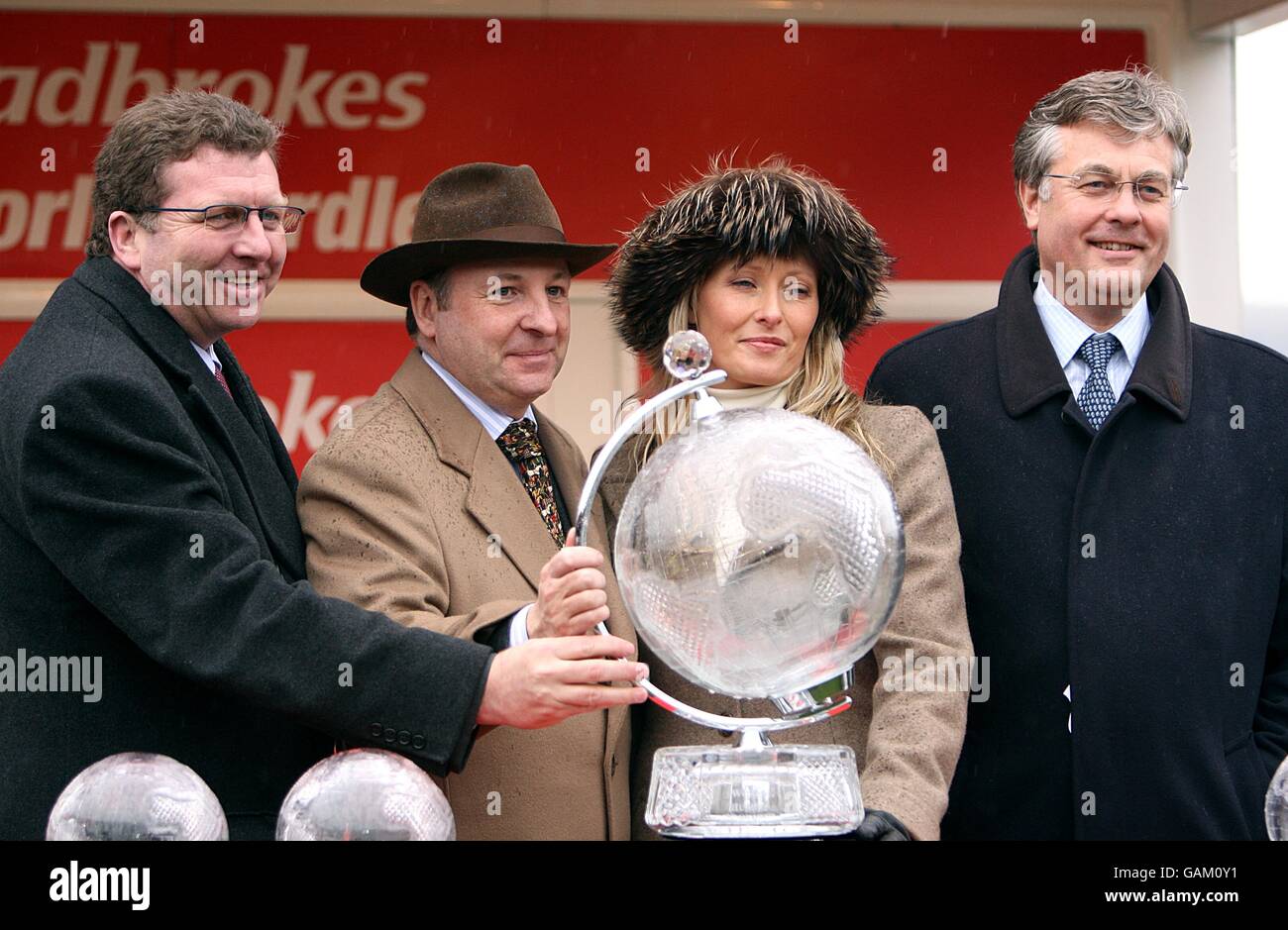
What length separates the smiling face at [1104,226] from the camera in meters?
2.63

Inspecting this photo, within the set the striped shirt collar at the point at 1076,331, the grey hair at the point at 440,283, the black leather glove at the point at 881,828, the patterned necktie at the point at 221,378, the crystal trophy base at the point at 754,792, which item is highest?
the grey hair at the point at 440,283

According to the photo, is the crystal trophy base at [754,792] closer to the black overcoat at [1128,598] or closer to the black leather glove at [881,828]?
the black leather glove at [881,828]

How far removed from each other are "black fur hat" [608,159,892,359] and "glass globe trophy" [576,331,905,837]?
2.31ft

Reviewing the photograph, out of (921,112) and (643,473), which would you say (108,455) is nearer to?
(643,473)

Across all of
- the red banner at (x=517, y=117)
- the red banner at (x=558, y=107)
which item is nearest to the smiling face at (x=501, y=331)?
the red banner at (x=558, y=107)

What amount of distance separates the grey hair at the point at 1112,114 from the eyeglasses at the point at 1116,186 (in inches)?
1.7

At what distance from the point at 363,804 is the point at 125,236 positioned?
1.01m

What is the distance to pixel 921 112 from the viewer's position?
4.91 metres

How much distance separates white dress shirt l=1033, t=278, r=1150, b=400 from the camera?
2.69 meters

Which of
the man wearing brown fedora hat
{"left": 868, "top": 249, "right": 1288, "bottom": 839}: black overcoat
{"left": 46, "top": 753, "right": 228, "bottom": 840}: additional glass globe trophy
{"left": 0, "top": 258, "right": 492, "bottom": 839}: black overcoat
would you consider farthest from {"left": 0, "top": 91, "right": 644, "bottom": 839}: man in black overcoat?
{"left": 868, "top": 249, "right": 1288, "bottom": 839}: black overcoat

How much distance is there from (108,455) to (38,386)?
13 centimetres
